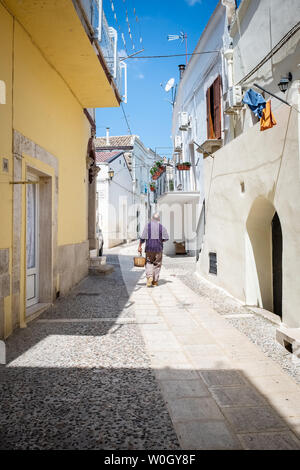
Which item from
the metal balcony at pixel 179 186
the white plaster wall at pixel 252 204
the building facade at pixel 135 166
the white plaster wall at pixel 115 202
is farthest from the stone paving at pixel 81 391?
the building facade at pixel 135 166

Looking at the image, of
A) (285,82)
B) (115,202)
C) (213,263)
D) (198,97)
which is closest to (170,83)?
(198,97)

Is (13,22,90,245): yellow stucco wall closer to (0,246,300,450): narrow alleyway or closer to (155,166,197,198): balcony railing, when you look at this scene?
(0,246,300,450): narrow alleyway

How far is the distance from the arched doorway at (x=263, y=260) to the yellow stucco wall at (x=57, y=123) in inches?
137

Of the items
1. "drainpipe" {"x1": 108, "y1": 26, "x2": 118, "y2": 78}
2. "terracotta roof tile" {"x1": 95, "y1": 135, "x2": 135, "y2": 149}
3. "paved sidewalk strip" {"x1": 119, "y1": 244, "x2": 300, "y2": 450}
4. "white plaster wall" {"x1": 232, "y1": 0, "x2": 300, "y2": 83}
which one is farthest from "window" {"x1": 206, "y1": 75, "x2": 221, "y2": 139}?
"terracotta roof tile" {"x1": 95, "y1": 135, "x2": 135, "y2": 149}

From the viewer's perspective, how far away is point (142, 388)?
2.98 meters

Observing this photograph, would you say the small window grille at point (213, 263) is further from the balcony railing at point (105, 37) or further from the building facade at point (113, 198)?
the building facade at point (113, 198)

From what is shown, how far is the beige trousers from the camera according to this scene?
8383 millimetres

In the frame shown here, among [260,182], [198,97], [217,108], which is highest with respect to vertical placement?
[198,97]

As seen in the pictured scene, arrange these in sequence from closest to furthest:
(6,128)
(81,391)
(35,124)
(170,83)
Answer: (81,391), (6,128), (35,124), (170,83)

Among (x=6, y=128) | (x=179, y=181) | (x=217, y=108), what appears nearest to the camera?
(x=6, y=128)

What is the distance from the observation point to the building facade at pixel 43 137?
438cm

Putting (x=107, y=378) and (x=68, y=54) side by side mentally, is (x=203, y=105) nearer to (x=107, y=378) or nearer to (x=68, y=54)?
(x=68, y=54)

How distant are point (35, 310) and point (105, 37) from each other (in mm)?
5108

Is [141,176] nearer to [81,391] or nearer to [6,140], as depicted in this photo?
[6,140]
